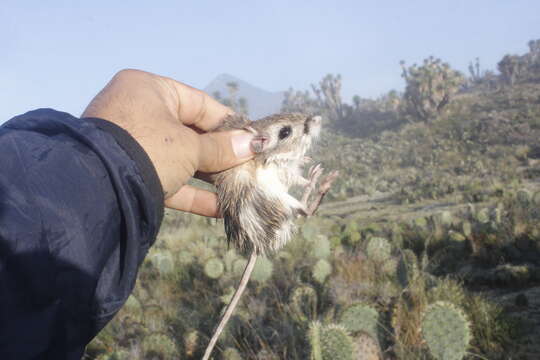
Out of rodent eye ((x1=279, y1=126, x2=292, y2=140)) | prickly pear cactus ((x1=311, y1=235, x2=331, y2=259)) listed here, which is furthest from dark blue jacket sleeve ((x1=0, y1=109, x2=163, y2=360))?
prickly pear cactus ((x1=311, y1=235, x2=331, y2=259))

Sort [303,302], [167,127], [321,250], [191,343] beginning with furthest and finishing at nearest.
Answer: [321,250]
[303,302]
[191,343]
[167,127]

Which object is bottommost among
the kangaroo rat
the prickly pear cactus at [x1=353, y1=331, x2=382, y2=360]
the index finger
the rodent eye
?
the prickly pear cactus at [x1=353, y1=331, x2=382, y2=360]

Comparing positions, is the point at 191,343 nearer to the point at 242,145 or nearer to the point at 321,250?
the point at 321,250

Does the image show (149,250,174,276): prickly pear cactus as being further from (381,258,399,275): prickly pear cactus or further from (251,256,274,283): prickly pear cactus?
(381,258,399,275): prickly pear cactus

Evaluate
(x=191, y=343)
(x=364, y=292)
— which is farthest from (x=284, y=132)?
(x=364, y=292)

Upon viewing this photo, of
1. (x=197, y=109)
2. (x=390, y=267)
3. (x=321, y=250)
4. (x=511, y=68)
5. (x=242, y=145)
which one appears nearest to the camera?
(x=242, y=145)

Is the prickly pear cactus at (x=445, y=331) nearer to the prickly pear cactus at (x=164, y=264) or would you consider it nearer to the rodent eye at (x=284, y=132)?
the rodent eye at (x=284, y=132)

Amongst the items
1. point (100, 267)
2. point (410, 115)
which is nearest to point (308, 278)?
point (100, 267)
